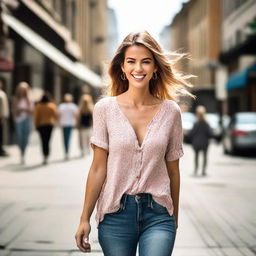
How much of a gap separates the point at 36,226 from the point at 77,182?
4.27 m

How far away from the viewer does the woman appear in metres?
3.20

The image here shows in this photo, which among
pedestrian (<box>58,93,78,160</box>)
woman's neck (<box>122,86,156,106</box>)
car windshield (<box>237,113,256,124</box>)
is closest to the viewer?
woman's neck (<box>122,86,156,106</box>)

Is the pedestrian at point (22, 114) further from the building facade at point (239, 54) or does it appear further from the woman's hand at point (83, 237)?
the building facade at point (239, 54)

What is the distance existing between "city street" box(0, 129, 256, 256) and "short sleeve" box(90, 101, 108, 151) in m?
2.84

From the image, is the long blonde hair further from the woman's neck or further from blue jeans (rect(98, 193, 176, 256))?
blue jeans (rect(98, 193, 176, 256))

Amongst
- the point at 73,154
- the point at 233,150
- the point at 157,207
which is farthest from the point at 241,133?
the point at 157,207

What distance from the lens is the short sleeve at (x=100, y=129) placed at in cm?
333

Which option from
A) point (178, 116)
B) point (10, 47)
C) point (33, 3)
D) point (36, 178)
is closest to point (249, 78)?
point (33, 3)

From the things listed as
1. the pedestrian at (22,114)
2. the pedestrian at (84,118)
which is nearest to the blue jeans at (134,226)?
the pedestrian at (22,114)

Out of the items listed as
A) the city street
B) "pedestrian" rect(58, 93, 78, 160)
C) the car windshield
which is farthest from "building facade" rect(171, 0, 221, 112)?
the city street

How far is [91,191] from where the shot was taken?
10.9ft

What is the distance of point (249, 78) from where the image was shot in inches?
1435

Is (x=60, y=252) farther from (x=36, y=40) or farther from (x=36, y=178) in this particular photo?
(x=36, y=40)

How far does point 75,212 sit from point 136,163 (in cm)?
507
